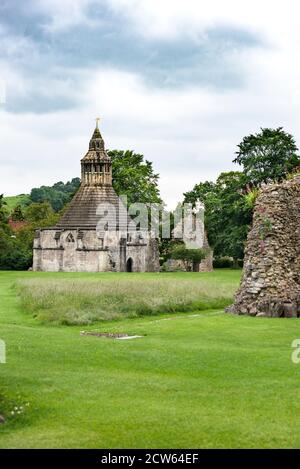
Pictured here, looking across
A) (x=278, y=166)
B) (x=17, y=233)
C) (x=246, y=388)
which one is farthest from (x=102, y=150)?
(x=246, y=388)

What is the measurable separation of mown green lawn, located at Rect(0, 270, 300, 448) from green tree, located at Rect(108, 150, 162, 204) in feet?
216

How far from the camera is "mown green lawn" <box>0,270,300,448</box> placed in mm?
11031

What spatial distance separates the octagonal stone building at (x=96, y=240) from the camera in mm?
78062

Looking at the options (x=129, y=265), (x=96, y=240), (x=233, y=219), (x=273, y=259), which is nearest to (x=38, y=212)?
(x=129, y=265)

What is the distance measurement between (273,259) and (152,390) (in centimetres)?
1480

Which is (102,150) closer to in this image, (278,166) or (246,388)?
(278,166)

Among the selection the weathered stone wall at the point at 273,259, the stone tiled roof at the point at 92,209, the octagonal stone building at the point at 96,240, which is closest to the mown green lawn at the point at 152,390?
the weathered stone wall at the point at 273,259

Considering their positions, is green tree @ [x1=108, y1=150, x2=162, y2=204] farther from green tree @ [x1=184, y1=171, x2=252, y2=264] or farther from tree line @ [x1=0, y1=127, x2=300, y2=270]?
green tree @ [x1=184, y1=171, x2=252, y2=264]

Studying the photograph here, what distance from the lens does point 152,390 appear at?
14.0 metres

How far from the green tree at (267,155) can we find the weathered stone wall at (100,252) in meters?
14.0

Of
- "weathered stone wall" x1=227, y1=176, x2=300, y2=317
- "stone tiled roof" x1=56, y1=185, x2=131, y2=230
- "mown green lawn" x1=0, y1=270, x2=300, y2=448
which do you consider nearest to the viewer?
"mown green lawn" x1=0, y1=270, x2=300, y2=448

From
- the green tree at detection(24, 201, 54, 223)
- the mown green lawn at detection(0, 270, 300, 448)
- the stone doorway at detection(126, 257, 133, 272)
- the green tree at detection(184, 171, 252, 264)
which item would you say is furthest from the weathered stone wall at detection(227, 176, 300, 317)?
the green tree at detection(24, 201, 54, 223)

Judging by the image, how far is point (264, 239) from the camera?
28.4 meters
